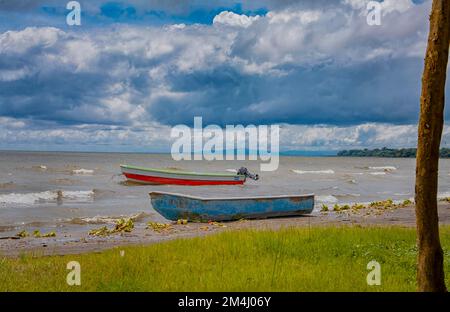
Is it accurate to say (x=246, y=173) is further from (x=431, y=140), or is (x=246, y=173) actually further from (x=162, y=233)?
(x=431, y=140)

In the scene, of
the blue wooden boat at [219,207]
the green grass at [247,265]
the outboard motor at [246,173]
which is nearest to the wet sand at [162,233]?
the blue wooden boat at [219,207]

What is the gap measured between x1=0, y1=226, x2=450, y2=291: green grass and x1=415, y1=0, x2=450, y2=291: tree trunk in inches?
52.6

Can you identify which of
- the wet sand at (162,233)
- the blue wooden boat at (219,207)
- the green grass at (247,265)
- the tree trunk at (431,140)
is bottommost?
the wet sand at (162,233)

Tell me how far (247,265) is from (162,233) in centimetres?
891

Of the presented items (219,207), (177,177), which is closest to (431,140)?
(219,207)

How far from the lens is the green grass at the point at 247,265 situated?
829 cm

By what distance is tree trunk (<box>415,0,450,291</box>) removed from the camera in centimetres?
657

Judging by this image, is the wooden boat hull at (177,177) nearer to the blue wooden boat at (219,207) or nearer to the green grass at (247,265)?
the blue wooden boat at (219,207)

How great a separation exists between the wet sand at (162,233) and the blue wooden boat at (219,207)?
2.08ft

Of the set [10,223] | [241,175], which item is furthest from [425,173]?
[241,175]

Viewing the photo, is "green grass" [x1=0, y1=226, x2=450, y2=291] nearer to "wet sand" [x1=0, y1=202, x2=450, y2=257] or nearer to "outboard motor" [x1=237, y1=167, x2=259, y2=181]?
"wet sand" [x1=0, y1=202, x2=450, y2=257]

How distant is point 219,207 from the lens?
21578mm

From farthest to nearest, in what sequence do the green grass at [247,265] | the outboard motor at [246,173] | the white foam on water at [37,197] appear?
the outboard motor at [246,173] < the white foam on water at [37,197] < the green grass at [247,265]
